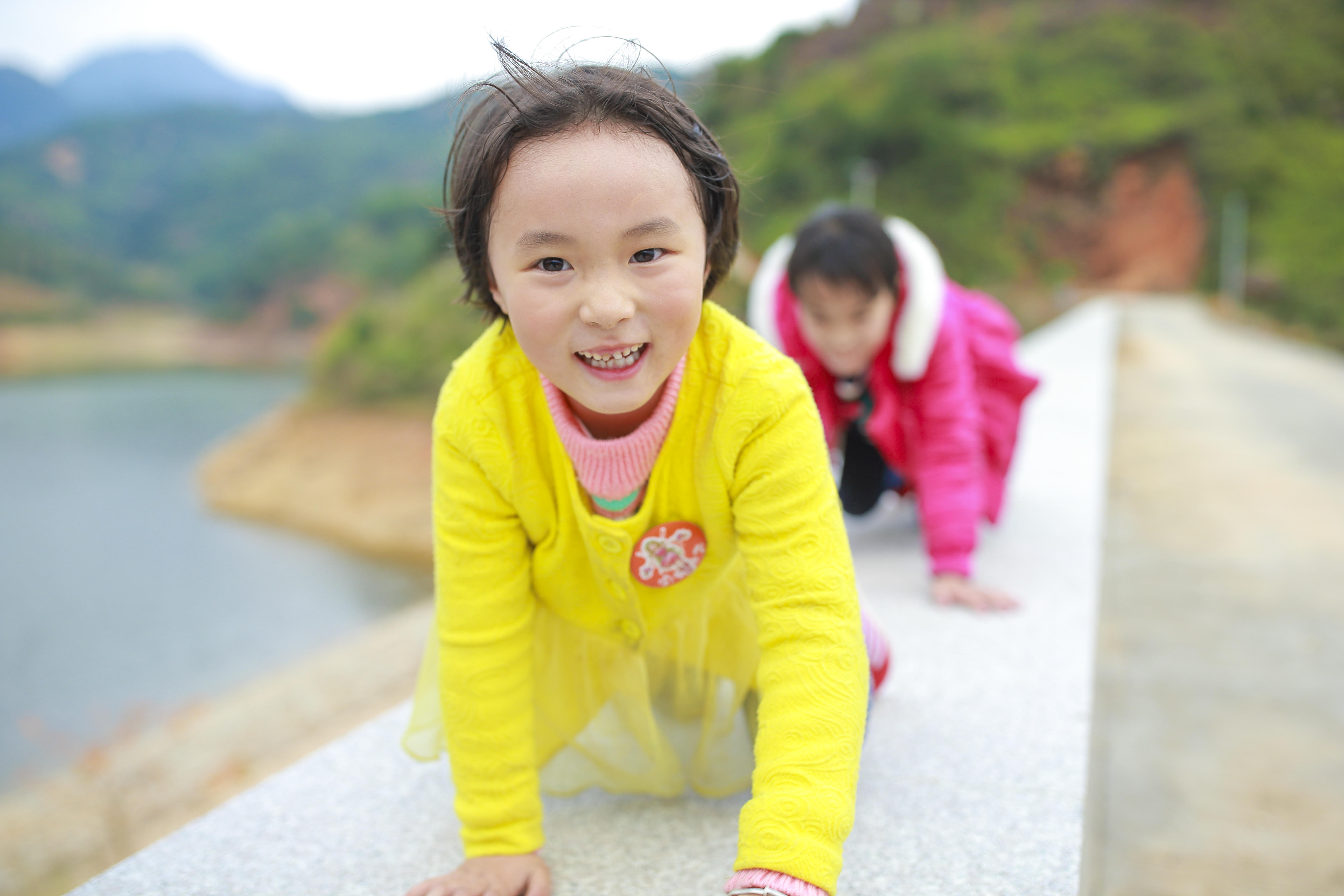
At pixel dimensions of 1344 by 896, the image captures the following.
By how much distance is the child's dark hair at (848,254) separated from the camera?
207 cm

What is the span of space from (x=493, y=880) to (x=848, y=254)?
1.48 metres

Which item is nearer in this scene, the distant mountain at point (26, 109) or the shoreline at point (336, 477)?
the shoreline at point (336, 477)

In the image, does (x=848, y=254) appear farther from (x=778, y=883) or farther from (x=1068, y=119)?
(x=1068, y=119)

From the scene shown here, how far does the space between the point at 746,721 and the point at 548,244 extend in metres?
0.78

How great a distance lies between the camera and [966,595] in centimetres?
217

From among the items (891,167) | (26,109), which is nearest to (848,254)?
(891,167)

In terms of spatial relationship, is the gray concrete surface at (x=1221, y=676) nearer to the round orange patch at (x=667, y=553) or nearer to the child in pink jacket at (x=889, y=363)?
→ the child in pink jacket at (x=889, y=363)

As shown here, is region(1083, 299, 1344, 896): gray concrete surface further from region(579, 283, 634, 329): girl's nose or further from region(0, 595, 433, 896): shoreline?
region(0, 595, 433, 896): shoreline

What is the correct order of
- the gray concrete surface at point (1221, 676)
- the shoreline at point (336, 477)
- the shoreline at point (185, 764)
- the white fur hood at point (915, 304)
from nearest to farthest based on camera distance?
the gray concrete surface at point (1221, 676)
the white fur hood at point (915, 304)
the shoreline at point (185, 764)
the shoreline at point (336, 477)

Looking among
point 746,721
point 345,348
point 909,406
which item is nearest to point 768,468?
point 746,721

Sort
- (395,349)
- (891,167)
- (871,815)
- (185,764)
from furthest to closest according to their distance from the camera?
(891,167)
(395,349)
(185,764)
(871,815)

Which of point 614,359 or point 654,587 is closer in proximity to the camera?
point 614,359

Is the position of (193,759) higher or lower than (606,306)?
lower

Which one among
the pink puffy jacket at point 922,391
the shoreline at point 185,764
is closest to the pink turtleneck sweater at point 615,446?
the pink puffy jacket at point 922,391
